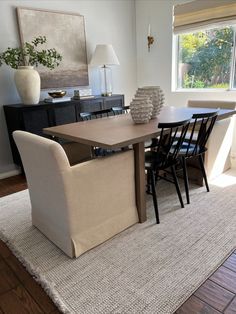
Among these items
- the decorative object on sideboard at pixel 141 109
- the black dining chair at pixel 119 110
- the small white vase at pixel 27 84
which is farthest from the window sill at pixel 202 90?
the small white vase at pixel 27 84

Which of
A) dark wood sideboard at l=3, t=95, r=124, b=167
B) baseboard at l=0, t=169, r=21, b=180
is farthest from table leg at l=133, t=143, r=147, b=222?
baseboard at l=0, t=169, r=21, b=180

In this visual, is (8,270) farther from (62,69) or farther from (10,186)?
(62,69)

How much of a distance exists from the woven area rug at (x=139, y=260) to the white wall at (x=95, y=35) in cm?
158

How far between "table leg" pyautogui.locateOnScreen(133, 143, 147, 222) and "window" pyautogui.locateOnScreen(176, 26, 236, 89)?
2.31 meters

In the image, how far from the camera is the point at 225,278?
58.2 inches

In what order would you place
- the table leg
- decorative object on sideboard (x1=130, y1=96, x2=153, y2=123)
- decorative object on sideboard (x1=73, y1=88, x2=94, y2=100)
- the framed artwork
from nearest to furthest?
the table leg, decorative object on sideboard (x1=130, y1=96, x2=153, y2=123), the framed artwork, decorative object on sideboard (x1=73, y1=88, x2=94, y2=100)

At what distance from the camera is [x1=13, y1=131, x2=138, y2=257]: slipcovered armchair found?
4.99 ft

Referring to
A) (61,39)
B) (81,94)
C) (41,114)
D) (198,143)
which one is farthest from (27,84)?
(198,143)

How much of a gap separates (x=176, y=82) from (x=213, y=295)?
3.38m

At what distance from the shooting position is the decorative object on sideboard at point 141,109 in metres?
2.11

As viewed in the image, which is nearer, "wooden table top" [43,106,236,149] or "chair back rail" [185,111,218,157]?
"wooden table top" [43,106,236,149]

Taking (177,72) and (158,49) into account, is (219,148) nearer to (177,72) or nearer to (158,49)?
Answer: (177,72)

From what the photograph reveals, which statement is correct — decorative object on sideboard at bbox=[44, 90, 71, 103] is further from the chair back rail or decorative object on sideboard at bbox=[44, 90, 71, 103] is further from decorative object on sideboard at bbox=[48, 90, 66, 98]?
the chair back rail

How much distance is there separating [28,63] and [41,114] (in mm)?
700
